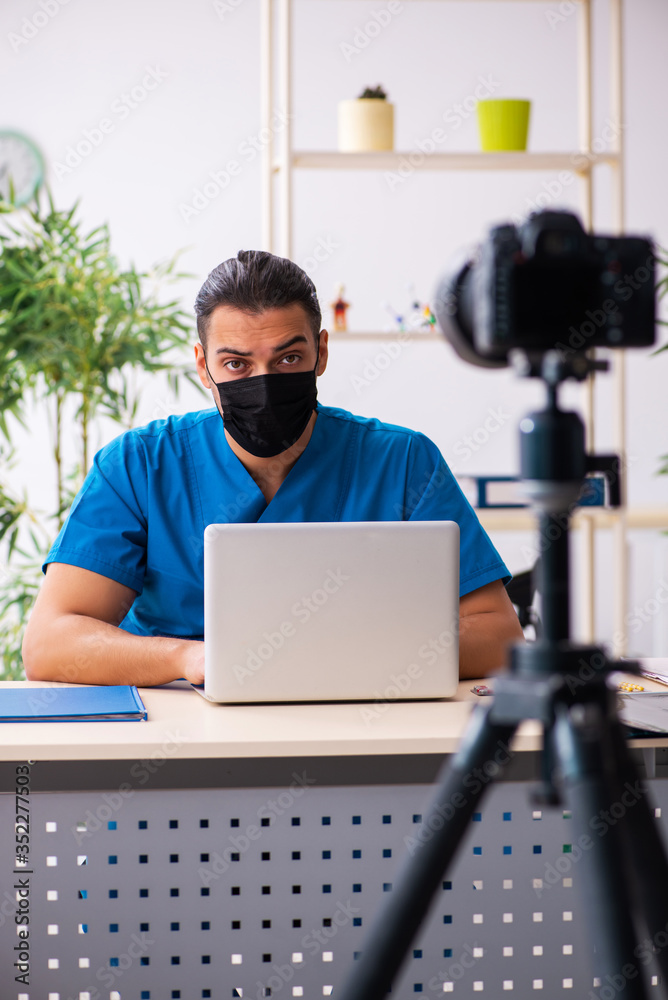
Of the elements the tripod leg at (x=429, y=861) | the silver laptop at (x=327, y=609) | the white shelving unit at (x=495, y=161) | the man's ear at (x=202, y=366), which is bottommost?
the tripod leg at (x=429, y=861)

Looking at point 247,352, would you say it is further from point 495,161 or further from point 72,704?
point 495,161

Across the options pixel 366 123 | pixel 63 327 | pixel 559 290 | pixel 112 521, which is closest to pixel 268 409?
pixel 112 521

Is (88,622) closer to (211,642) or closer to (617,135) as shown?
(211,642)

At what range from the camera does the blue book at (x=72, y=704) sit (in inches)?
45.4

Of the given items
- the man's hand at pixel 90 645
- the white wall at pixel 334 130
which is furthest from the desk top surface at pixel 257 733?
the white wall at pixel 334 130

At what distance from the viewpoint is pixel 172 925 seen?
1088 millimetres

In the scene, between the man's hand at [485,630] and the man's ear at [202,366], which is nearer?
the man's hand at [485,630]

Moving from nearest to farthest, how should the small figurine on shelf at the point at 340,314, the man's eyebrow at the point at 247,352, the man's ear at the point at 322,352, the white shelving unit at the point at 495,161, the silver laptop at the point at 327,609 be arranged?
the silver laptop at the point at 327,609
the man's eyebrow at the point at 247,352
the man's ear at the point at 322,352
the white shelving unit at the point at 495,161
the small figurine on shelf at the point at 340,314

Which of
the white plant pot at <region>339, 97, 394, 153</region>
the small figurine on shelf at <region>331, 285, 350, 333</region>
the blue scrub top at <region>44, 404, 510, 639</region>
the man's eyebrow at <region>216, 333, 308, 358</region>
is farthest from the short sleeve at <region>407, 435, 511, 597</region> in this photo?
the white plant pot at <region>339, 97, 394, 153</region>

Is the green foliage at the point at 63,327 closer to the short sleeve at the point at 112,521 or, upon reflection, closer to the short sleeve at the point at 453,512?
the short sleeve at the point at 112,521

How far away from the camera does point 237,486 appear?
1636mm

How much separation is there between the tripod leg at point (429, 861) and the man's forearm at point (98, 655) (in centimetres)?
65

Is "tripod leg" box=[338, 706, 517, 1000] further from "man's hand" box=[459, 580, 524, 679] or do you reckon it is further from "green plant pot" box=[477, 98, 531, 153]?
"green plant pot" box=[477, 98, 531, 153]

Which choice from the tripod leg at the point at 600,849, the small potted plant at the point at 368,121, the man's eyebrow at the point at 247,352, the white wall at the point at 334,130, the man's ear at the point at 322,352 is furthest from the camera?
the white wall at the point at 334,130
